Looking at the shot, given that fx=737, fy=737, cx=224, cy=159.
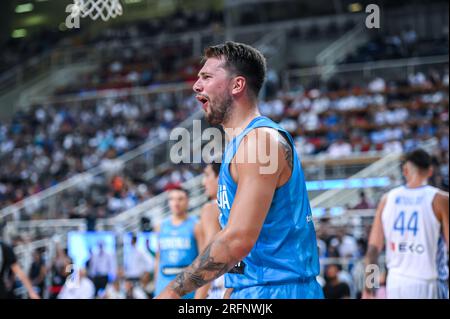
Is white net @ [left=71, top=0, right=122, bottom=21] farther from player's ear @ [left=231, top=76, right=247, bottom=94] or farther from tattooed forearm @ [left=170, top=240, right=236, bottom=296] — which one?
tattooed forearm @ [left=170, top=240, right=236, bottom=296]

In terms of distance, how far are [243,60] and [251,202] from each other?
78 centimetres

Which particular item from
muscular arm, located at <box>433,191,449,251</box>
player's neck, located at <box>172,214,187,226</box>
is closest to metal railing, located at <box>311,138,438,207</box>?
player's neck, located at <box>172,214,187,226</box>

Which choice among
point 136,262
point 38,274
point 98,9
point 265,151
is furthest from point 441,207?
point 38,274

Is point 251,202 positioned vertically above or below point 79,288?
above

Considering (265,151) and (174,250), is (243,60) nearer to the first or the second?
(265,151)

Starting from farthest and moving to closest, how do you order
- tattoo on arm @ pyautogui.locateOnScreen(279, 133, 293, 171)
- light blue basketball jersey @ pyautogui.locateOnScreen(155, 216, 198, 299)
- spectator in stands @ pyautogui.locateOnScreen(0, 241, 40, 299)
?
light blue basketball jersey @ pyautogui.locateOnScreen(155, 216, 198, 299)
spectator in stands @ pyautogui.locateOnScreen(0, 241, 40, 299)
tattoo on arm @ pyautogui.locateOnScreen(279, 133, 293, 171)

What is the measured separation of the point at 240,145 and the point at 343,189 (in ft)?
36.8

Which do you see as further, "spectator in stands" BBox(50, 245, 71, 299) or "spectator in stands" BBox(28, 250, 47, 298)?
"spectator in stands" BBox(28, 250, 47, 298)

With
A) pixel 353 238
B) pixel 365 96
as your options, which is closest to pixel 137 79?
pixel 365 96

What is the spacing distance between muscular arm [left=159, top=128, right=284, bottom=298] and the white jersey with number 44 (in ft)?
11.9

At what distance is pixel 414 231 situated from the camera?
6516mm

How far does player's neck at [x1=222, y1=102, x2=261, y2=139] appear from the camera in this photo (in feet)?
11.5

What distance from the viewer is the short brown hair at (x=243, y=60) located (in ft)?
11.5

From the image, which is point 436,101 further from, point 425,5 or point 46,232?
point 46,232
